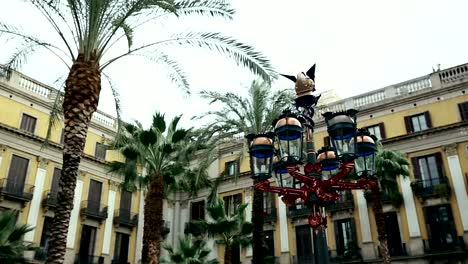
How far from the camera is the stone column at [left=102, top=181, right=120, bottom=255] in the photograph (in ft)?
102

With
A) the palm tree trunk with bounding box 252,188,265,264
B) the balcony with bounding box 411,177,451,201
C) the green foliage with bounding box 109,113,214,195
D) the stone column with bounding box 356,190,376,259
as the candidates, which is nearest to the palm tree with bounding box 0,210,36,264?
the green foliage with bounding box 109,113,214,195

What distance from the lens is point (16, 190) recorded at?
86.7 feet

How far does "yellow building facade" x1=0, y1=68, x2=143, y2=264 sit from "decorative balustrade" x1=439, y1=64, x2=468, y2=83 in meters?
22.6

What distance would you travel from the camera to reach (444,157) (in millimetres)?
26141

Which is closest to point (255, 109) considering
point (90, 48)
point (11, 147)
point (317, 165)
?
point (90, 48)

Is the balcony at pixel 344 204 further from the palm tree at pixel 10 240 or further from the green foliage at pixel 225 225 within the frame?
the palm tree at pixel 10 240

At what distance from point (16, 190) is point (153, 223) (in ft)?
39.5

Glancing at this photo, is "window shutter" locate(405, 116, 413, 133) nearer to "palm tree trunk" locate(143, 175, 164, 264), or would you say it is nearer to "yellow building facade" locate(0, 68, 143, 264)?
"palm tree trunk" locate(143, 175, 164, 264)

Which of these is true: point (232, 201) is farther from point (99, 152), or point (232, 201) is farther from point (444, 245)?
point (444, 245)

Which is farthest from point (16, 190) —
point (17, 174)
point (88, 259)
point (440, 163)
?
point (440, 163)

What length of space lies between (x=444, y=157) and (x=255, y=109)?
501 inches

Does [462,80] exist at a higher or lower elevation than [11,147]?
higher

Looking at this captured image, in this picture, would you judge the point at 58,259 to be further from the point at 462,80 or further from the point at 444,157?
the point at 462,80

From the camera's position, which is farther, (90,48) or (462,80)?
(462,80)
